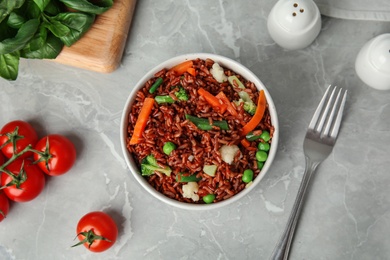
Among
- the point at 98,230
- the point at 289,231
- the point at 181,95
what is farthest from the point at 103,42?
the point at 289,231

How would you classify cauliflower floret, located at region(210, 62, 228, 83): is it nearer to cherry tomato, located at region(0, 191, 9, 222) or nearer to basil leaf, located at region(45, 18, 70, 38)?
basil leaf, located at region(45, 18, 70, 38)

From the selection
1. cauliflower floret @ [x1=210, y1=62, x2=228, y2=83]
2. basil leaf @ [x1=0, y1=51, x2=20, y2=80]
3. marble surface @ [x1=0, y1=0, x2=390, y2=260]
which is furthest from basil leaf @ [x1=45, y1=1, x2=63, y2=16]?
cauliflower floret @ [x1=210, y1=62, x2=228, y2=83]

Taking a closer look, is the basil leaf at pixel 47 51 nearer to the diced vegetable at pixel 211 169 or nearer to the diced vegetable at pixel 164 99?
the diced vegetable at pixel 164 99

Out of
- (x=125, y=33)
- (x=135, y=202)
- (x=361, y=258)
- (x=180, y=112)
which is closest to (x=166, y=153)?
(x=180, y=112)

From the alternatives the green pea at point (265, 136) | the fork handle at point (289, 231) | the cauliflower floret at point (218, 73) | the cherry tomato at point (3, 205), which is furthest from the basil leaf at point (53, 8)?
the fork handle at point (289, 231)

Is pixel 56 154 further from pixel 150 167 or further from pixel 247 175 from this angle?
pixel 247 175

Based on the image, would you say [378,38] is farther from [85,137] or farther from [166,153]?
[85,137]
